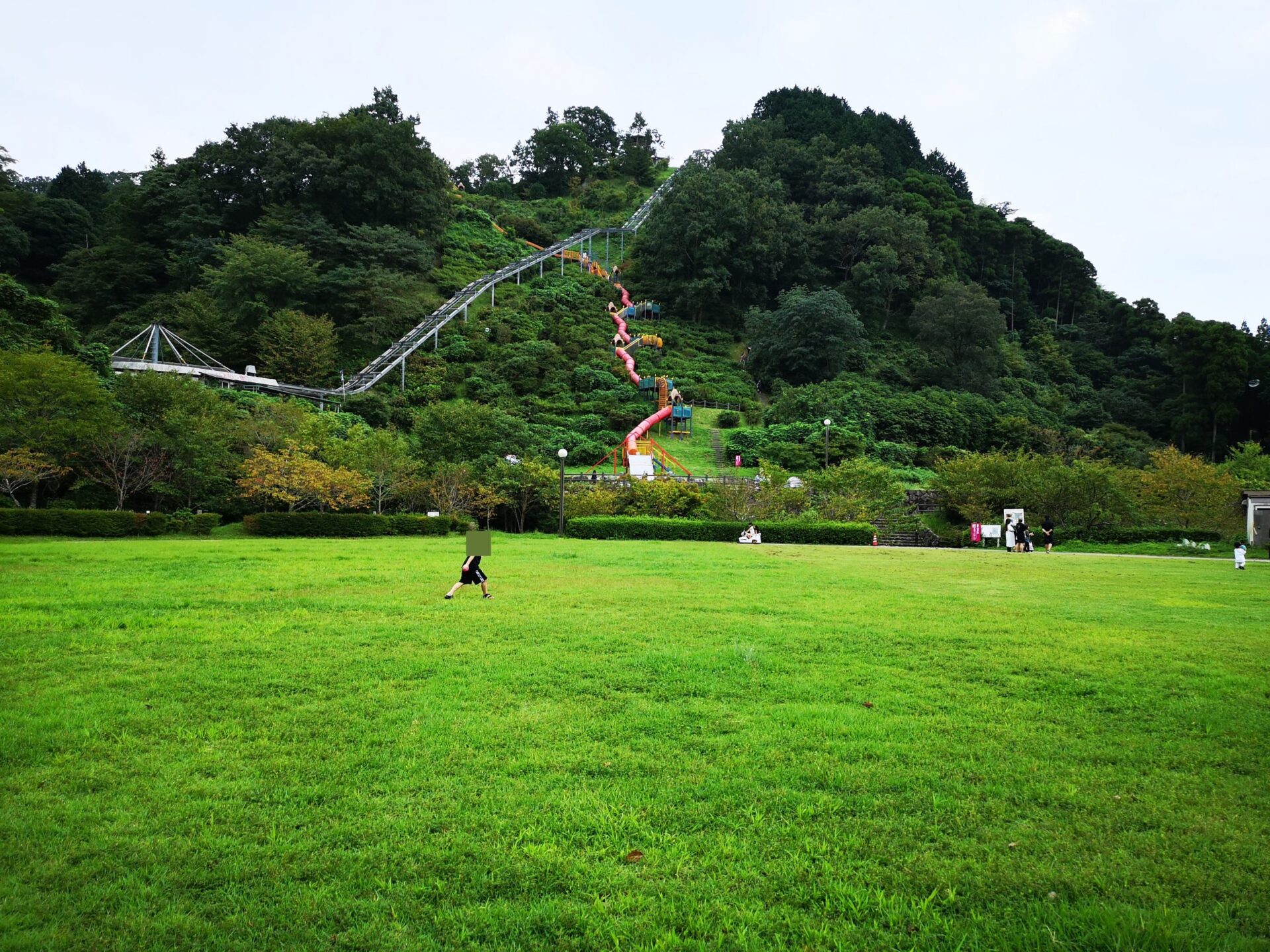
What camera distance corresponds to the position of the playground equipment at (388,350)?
3325 centimetres

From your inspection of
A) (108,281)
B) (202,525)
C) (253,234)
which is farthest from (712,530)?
(108,281)

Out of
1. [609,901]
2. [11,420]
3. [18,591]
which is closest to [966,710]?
[609,901]

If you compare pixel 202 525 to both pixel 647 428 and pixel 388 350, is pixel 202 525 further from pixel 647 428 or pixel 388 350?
pixel 388 350

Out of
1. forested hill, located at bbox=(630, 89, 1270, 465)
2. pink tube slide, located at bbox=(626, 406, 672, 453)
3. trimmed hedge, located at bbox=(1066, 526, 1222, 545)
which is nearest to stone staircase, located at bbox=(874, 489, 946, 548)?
trimmed hedge, located at bbox=(1066, 526, 1222, 545)

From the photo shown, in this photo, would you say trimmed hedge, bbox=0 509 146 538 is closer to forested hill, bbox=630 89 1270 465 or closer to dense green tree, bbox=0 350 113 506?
dense green tree, bbox=0 350 113 506

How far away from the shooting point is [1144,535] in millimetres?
24750

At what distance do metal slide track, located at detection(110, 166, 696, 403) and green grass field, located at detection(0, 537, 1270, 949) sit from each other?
27715 mm

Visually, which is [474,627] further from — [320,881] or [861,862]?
[861,862]

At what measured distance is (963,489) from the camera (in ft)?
96.1

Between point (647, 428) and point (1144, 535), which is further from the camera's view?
point (647, 428)

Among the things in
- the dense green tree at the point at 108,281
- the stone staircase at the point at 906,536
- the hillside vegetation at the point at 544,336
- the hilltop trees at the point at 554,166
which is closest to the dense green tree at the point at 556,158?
the hilltop trees at the point at 554,166

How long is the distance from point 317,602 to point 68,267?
57104 mm

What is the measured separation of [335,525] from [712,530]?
41.2ft

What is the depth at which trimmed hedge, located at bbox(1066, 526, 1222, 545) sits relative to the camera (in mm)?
24672
